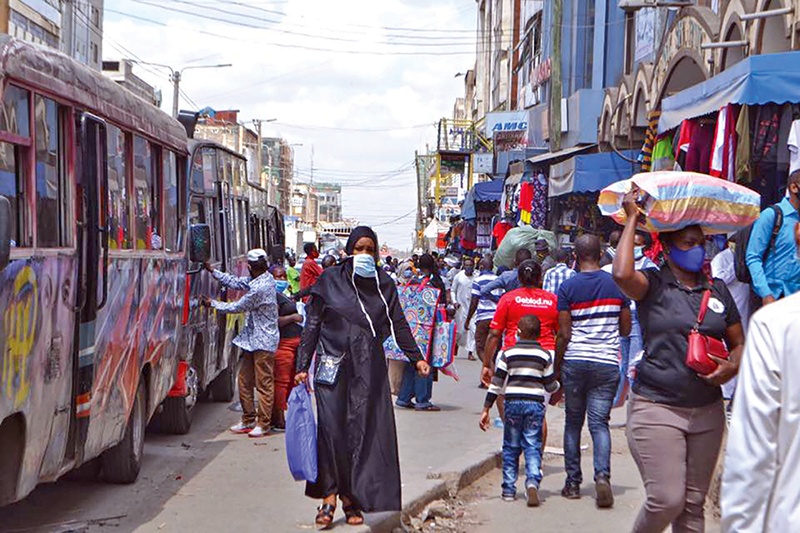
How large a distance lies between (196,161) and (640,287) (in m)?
7.29

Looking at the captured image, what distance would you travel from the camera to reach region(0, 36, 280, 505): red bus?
584 centimetres

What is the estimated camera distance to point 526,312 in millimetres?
8914

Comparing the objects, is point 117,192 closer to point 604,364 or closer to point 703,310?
point 604,364

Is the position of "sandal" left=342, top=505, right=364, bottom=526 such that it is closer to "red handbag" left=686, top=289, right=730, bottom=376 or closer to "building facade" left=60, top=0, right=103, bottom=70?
"red handbag" left=686, top=289, right=730, bottom=376

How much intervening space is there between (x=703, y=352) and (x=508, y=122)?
31.9 m

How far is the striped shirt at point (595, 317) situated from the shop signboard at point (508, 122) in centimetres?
2863

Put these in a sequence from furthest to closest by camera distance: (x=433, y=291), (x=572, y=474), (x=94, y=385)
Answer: (x=433, y=291)
(x=572, y=474)
(x=94, y=385)

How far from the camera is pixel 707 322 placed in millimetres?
5387

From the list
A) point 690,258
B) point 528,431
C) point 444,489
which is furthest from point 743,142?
point 690,258

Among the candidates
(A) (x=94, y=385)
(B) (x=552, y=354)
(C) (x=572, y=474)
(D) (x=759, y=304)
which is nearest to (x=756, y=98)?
(D) (x=759, y=304)

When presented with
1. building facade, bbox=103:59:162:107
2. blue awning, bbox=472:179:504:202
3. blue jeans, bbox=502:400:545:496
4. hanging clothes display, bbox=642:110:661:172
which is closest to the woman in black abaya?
blue jeans, bbox=502:400:545:496

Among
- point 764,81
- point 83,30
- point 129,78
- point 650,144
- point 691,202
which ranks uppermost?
point 83,30

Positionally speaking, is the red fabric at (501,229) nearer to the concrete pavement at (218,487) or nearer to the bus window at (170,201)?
the concrete pavement at (218,487)

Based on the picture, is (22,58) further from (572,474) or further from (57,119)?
(572,474)
